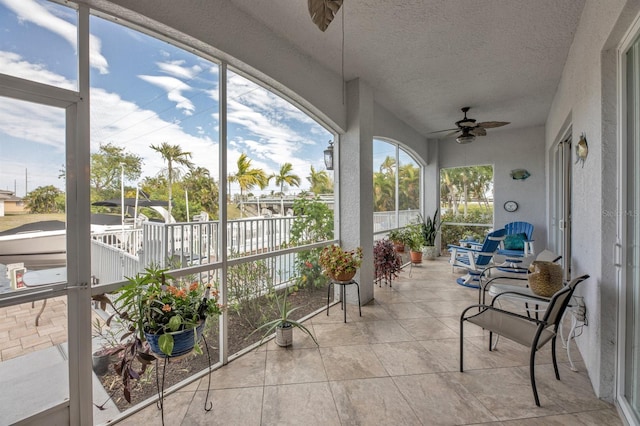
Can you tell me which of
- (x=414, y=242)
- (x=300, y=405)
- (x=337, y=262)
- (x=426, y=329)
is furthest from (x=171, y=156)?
(x=414, y=242)

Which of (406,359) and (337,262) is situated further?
(337,262)

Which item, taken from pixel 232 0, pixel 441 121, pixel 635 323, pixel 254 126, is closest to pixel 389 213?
pixel 441 121

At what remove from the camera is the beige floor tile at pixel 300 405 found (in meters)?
1.65

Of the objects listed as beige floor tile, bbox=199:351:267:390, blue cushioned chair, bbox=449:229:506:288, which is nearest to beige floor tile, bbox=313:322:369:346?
beige floor tile, bbox=199:351:267:390

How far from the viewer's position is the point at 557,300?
180 cm

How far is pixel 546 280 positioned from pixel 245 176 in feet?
9.01

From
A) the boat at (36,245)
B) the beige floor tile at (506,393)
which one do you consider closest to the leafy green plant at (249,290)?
the boat at (36,245)

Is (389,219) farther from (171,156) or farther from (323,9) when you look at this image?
(323,9)

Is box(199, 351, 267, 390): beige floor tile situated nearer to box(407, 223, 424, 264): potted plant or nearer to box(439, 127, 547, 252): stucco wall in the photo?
box(407, 223, 424, 264): potted plant

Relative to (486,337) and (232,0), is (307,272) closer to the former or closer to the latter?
(486,337)

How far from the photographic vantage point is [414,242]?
18.4 ft

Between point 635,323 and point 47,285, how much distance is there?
3342 mm

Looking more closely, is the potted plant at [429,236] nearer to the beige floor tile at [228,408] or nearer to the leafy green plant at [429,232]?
the leafy green plant at [429,232]

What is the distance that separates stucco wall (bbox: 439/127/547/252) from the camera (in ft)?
18.8
